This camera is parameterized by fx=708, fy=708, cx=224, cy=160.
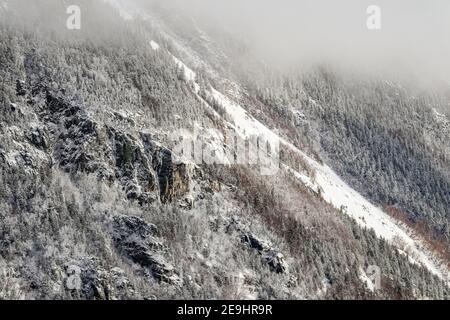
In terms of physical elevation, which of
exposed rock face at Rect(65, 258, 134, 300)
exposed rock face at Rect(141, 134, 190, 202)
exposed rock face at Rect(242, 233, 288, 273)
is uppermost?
exposed rock face at Rect(141, 134, 190, 202)

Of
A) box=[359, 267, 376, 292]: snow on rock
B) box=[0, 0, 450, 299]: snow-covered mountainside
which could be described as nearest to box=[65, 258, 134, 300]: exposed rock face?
box=[0, 0, 450, 299]: snow-covered mountainside

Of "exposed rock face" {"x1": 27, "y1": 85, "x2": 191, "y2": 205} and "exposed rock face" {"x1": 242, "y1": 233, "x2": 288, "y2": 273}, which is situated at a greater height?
"exposed rock face" {"x1": 27, "y1": 85, "x2": 191, "y2": 205}

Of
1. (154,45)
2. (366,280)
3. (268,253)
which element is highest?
(154,45)

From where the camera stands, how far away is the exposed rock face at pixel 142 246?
384 ft

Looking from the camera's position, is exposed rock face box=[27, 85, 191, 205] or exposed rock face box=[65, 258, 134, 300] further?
exposed rock face box=[27, 85, 191, 205]

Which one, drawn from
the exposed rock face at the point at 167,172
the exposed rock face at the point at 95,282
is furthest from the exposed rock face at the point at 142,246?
the exposed rock face at the point at 167,172

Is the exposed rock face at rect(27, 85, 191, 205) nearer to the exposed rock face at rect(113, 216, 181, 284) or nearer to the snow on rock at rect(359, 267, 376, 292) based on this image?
the exposed rock face at rect(113, 216, 181, 284)

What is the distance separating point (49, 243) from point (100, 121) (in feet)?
105

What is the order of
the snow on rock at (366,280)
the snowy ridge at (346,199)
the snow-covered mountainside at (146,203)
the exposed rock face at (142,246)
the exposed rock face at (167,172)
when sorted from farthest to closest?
the snowy ridge at (346,199), the exposed rock face at (167,172), the snow on rock at (366,280), the exposed rock face at (142,246), the snow-covered mountainside at (146,203)

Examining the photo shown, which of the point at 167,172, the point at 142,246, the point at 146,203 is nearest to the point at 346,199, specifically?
the point at 167,172

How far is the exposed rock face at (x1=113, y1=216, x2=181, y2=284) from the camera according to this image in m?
117

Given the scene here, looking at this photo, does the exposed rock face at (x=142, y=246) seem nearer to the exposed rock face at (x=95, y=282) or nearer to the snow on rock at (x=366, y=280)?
the exposed rock face at (x=95, y=282)

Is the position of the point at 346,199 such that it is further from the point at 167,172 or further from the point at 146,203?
the point at 146,203

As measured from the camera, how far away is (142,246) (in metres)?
119
